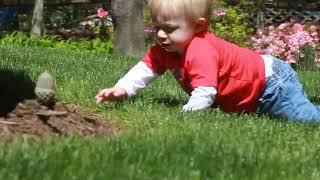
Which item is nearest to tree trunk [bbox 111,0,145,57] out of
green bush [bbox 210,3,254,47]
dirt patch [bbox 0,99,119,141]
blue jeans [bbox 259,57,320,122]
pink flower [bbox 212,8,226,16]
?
green bush [bbox 210,3,254,47]

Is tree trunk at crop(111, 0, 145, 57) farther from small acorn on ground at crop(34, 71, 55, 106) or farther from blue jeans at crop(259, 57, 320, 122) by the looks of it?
small acorn on ground at crop(34, 71, 55, 106)

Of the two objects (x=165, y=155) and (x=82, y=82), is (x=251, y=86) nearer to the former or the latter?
(x=82, y=82)

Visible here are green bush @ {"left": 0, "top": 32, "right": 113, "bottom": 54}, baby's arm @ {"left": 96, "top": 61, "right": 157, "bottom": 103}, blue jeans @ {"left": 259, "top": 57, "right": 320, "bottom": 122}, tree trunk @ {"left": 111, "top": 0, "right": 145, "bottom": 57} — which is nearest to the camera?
baby's arm @ {"left": 96, "top": 61, "right": 157, "bottom": 103}

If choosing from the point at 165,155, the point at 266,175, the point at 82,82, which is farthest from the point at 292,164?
the point at 82,82

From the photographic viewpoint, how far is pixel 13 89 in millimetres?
5488

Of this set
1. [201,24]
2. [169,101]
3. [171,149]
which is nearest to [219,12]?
[169,101]

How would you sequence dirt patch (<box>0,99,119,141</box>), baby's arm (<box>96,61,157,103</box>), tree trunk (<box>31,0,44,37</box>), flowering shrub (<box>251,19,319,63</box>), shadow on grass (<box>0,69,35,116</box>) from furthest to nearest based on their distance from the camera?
1. tree trunk (<box>31,0,44,37</box>)
2. flowering shrub (<box>251,19,319,63</box>)
3. baby's arm (<box>96,61,157,103</box>)
4. shadow on grass (<box>0,69,35,116</box>)
5. dirt patch (<box>0,99,119,141</box>)

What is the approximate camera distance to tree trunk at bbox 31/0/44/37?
643 inches

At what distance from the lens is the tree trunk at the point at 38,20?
16.3 m

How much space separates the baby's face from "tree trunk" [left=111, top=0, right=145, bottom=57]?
729cm

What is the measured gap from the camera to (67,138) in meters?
3.94

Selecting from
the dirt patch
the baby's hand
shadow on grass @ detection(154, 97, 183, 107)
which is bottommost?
shadow on grass @ detection(154, 97, 183, 107)

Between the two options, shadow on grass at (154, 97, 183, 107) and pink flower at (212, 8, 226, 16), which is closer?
shadow on grass at (154, 97, 183, 107)

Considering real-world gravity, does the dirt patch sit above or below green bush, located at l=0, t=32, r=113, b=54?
above
